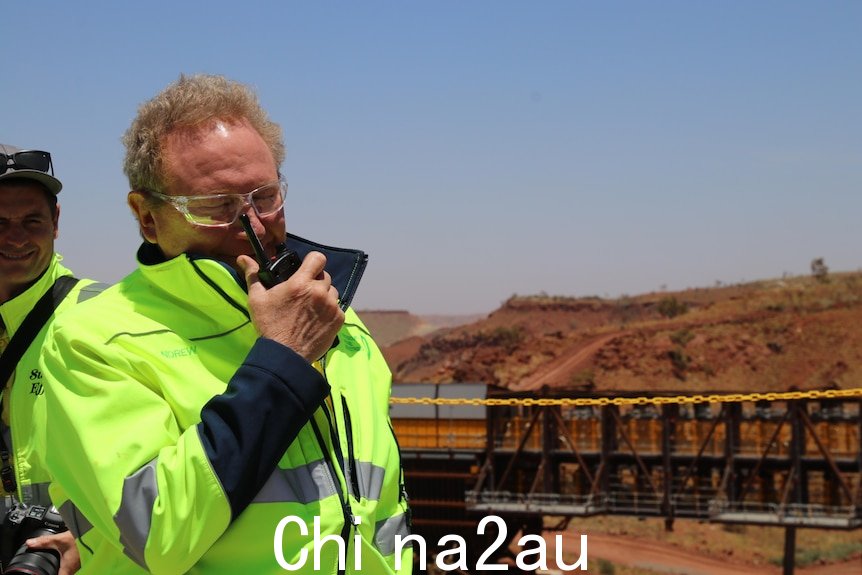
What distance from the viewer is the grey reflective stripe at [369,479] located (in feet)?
7.49

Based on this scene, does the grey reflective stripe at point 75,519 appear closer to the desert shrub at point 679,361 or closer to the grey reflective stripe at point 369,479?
the grey reflective stripe at point 369,479

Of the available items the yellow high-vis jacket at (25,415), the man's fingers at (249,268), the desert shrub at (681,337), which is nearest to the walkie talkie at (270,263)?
the man's fingers at (249,268)

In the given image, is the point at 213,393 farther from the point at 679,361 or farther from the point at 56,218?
the point at 679,361

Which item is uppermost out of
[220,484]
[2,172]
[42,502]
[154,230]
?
[2,172]

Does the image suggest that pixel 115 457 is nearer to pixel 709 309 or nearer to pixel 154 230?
pixel 154 230

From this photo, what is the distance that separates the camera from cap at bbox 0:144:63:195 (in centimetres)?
351

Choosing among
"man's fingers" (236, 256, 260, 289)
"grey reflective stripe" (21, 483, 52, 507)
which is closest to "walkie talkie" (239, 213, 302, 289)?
"man's fingers" (236, 256, 260, 289)

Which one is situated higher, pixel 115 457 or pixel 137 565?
pixel 115 457

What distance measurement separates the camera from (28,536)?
3305 millimetres

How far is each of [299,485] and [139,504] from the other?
1.11ft

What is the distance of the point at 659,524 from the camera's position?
34.6 m

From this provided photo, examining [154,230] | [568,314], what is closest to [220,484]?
[154,230]

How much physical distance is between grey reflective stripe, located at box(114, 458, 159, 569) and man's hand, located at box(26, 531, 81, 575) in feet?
4.48

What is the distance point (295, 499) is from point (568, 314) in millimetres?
72905
